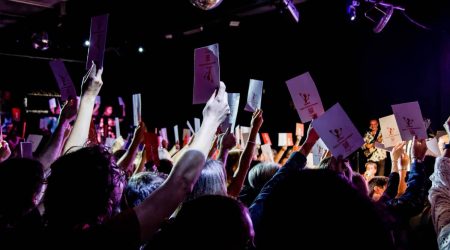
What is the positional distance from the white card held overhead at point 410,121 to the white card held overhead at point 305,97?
0.70 metres

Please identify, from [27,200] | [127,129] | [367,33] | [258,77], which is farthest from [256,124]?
[127,129]

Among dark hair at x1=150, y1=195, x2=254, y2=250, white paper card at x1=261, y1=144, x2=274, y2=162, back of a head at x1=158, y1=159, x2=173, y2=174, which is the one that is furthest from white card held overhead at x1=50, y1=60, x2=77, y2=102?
white paper card at x1=261, y1=144, x2=274, y2=162

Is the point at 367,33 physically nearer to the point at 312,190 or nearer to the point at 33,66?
the point at 312,190

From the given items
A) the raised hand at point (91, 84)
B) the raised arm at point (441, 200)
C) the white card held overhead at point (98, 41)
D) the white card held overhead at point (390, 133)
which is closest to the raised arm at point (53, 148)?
the raised hand at point (91, 84)

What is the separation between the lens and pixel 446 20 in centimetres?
762

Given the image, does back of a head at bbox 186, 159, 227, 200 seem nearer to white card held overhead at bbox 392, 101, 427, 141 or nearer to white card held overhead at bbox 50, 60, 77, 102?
white card held overhead at bbox 50, 60, 77, 102

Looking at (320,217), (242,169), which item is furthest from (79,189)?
(242,169)

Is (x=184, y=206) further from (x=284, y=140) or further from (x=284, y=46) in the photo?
(x=284, y=46)

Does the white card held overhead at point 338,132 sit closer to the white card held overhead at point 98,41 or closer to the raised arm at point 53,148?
the white card held overhead at point 98,41

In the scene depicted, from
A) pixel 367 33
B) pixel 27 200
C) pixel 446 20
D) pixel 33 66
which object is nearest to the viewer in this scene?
pixel 27 200

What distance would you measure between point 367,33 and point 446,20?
155 cm

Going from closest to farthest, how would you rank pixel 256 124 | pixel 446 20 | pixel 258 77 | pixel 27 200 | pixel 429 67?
pixel 27 200
pixel 256 124
pixel 446 20
pixel 429 67
pixel 258 77

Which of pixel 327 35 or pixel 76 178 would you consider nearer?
pixel 76 178

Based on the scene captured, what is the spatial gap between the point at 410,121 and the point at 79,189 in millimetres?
2829
